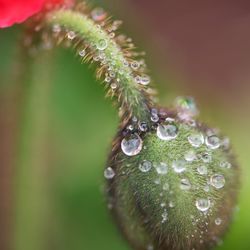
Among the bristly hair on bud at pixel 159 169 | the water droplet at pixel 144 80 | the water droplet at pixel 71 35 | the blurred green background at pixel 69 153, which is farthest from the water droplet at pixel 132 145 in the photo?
the blurred green background at pixel 69 153

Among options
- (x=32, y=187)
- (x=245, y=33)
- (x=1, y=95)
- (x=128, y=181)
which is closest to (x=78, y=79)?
(x=1, y=95)

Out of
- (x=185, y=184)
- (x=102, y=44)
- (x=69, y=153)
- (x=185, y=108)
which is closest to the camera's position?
(x=185, y=184)

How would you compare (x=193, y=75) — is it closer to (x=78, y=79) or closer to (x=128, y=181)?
(x=78, y=79)

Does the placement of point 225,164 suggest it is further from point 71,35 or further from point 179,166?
point 71,35

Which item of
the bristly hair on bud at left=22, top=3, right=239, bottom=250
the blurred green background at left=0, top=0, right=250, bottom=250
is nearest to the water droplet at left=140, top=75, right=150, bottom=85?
the bristly hair on bud at left=22, top=3, right=239, bottom=250

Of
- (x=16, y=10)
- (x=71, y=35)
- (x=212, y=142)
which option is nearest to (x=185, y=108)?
(x=212, y=142)

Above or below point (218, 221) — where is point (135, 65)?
above

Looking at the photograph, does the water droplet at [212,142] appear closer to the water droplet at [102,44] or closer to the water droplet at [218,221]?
the water droplet at [218,221]
